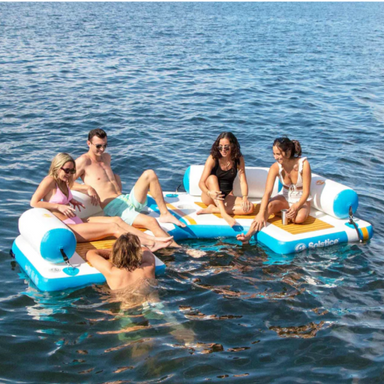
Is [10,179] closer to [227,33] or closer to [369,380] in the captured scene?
[369,380]

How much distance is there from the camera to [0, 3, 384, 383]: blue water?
16.1 feet

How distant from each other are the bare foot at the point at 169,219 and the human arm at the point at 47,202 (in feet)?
4.25

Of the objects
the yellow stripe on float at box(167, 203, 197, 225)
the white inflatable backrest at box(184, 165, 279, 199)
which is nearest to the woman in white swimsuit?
the white inflatable backrest at box(184, 165, 279, 199)

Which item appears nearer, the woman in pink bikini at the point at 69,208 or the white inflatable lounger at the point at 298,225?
the woman in pink bikini at the point at 69,208

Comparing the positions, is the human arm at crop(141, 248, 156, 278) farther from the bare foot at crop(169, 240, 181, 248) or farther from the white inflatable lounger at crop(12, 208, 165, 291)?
the bare foot at crop(169, 240, 181, 248)

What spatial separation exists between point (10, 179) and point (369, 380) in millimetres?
7207

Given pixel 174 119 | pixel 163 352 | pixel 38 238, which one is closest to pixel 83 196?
pixel 38 238

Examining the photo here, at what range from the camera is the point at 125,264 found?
5.60 m

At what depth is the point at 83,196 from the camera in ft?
23.4

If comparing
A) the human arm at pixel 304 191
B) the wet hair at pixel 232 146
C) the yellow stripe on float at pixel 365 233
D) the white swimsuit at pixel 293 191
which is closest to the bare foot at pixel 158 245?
the wet hair at pixel 232 146

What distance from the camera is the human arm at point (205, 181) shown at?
7.49 metres

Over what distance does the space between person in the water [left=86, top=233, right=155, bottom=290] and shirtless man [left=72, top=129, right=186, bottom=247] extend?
1072 mm

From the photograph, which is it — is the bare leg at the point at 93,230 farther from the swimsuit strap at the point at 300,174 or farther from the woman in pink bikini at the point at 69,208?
the swimsuit strap at the point at 300,174

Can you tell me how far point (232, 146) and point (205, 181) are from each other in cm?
66
